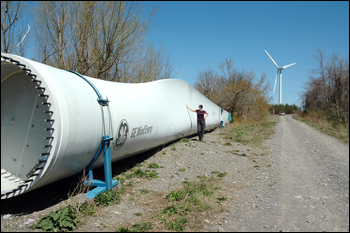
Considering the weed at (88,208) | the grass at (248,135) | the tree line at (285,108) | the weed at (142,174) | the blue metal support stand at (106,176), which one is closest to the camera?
the weed at (88,208)

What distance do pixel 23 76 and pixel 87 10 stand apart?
7.47 metres

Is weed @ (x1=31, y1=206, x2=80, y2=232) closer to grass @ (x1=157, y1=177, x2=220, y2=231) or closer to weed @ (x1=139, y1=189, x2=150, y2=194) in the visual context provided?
grass @ (x1=157, y1=177, x2=220, y2=231)

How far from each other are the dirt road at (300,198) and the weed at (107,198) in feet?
5.31

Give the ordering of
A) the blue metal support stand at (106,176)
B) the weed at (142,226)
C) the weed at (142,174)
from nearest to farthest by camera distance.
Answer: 1. the weed at (142,226)
2. the blue metal support stand at (106,176)
3. the weed at (142,174)

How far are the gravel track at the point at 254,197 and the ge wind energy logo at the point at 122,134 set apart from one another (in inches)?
32.0

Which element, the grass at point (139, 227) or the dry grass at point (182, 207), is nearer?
the grass at point (139, 227)

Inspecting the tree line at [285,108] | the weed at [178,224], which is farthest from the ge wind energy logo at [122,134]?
the tree line at [285,108]

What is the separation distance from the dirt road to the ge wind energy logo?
2197mm

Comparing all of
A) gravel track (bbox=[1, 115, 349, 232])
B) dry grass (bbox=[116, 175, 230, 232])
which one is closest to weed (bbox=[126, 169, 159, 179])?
gravel track (bbox=[1, 115, 349, 232])

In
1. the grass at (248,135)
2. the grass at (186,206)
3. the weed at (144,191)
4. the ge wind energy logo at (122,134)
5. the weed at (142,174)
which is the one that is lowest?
the weed at (144,191)

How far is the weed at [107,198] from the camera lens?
3561 millimetres

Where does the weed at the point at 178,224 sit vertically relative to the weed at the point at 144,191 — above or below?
above

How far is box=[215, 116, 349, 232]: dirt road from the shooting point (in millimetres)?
2850

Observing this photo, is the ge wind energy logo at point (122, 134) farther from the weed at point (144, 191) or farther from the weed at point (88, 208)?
the weed at point (88, 208)
